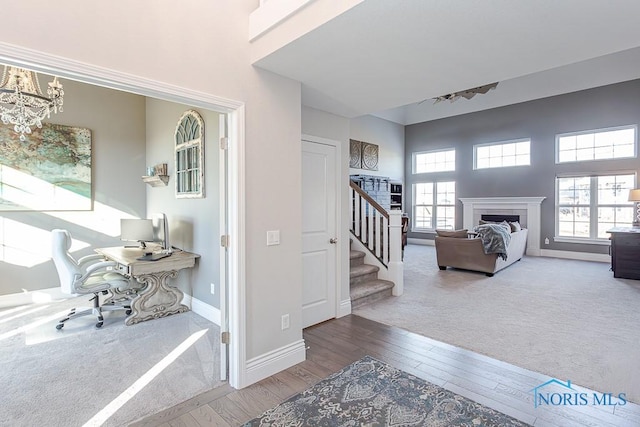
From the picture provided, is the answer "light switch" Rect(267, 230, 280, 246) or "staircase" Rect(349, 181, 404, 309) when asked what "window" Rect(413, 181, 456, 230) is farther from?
"light switch" Rect(267, 230, 280, 246)

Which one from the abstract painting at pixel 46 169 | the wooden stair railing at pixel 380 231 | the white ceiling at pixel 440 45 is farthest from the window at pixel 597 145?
the abstract painting at pixel 46 169

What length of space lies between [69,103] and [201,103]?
3695 mm

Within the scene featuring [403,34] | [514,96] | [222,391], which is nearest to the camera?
[403,34]

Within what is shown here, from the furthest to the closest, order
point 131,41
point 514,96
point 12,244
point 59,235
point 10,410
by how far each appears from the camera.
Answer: point 514,96 → point 12,244 → point 59,235 → point 10,410 → point 131,41

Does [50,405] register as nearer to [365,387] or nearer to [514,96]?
[365,387]

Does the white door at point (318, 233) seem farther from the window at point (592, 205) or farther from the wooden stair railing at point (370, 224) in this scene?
the window at point (592, 205)

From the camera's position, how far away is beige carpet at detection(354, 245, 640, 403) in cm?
267

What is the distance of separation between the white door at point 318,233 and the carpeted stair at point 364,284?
1.88ft

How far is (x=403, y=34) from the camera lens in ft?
6.44

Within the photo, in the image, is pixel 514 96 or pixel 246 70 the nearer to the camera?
pixel 246 70

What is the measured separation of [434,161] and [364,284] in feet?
23.3

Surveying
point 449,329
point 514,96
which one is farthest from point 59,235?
point 514,96

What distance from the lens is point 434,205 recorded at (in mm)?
10312

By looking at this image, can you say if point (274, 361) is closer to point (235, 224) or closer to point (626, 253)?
point (235, 224)
